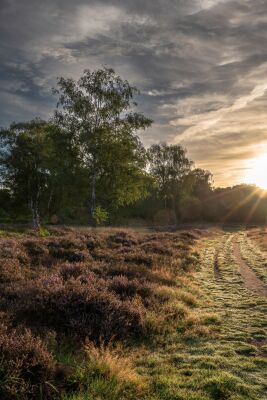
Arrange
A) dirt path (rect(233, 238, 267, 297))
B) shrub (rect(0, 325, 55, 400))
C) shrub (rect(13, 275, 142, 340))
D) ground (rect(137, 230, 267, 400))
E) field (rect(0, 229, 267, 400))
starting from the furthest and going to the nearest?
dirt path (rect(233, 238, 267, 297)), shrub (rect(13, 275, 142, 340)), ground (rect(137, 230, 267, 400)), field (rect(0, 229, 267, 400)), shrub (rect(0, 325, 55, 400))

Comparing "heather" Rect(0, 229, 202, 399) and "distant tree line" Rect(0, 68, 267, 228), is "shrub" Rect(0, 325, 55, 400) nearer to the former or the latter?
"heather" Rect(0, 229, 202, 399)

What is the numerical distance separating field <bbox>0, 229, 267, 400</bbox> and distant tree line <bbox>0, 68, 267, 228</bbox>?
74.3ft

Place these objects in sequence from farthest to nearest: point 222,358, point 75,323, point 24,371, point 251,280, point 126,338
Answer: point 251,280 → point 126,338 → point 75,323 → point 222,358 → point 24,371

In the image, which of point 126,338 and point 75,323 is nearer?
point 75,323

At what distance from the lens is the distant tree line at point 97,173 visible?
120 ft

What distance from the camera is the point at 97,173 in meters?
38.0

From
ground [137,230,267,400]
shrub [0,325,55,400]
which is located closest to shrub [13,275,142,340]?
ground [137,230,267,400]

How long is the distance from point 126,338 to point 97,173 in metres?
30.7

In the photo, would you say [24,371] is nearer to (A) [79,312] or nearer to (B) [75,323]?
(B) [75,323]

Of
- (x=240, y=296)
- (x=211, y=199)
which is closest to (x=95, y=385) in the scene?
(x=240, y=296)

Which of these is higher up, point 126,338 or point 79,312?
point 79,312

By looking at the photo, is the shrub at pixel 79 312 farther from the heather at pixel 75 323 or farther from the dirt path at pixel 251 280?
the dirt path at pixel 251 280

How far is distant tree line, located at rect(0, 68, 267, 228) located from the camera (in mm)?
36719

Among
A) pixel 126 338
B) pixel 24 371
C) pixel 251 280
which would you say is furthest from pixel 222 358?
pixel 251 280
